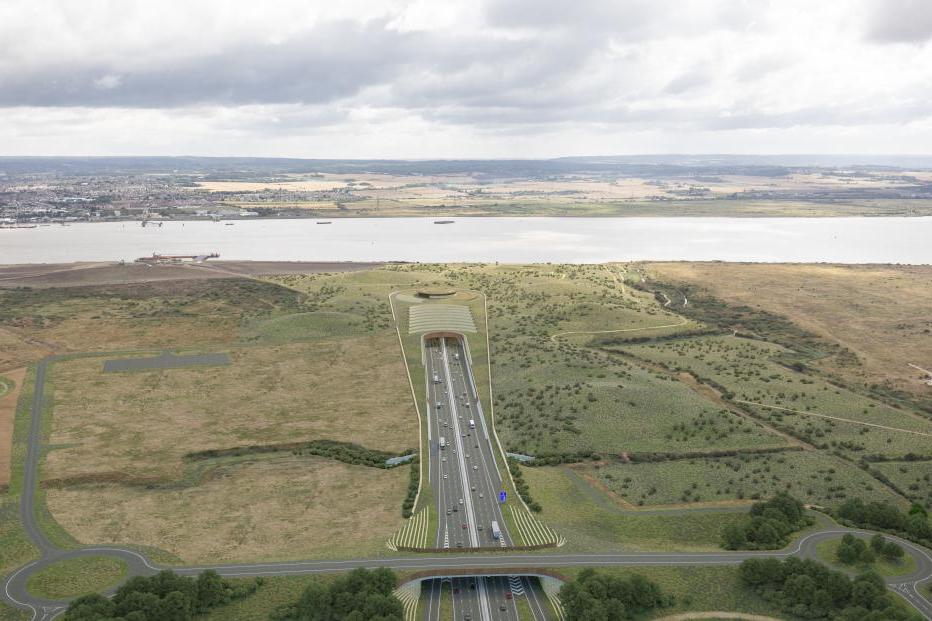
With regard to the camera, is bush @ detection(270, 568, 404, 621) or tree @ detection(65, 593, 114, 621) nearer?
tree @ detection(65, 593, 114, 621)

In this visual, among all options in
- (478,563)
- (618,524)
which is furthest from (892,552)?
(478,563)

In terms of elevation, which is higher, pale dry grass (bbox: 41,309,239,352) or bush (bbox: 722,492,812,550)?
pale dry grass (bbox: 41,309,239,352)

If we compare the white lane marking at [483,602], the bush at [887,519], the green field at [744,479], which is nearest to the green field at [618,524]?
the green field at [744,479]

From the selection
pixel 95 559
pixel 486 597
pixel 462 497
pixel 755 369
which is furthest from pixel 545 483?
pixel 755 369

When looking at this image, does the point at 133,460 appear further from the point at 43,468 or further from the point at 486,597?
the point at 486,597

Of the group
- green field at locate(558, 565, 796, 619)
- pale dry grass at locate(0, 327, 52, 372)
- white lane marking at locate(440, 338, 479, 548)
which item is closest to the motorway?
green field at locate(558, 565, 796, 619)

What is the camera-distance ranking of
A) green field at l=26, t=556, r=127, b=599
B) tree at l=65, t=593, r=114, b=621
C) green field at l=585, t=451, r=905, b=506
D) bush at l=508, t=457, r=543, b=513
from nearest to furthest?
tree at l=65, t=593, r=114, b=621 → green field at l=26, t=556, r=127, b=599 → bush at l=508, t=457, r=543, b=513 → green field at l=585, t=451, r=905, b=506

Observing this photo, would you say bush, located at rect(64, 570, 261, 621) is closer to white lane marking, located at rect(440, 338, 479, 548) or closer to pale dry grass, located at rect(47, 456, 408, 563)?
pale dry grass, located at rect(47, 456, 408, 563)
